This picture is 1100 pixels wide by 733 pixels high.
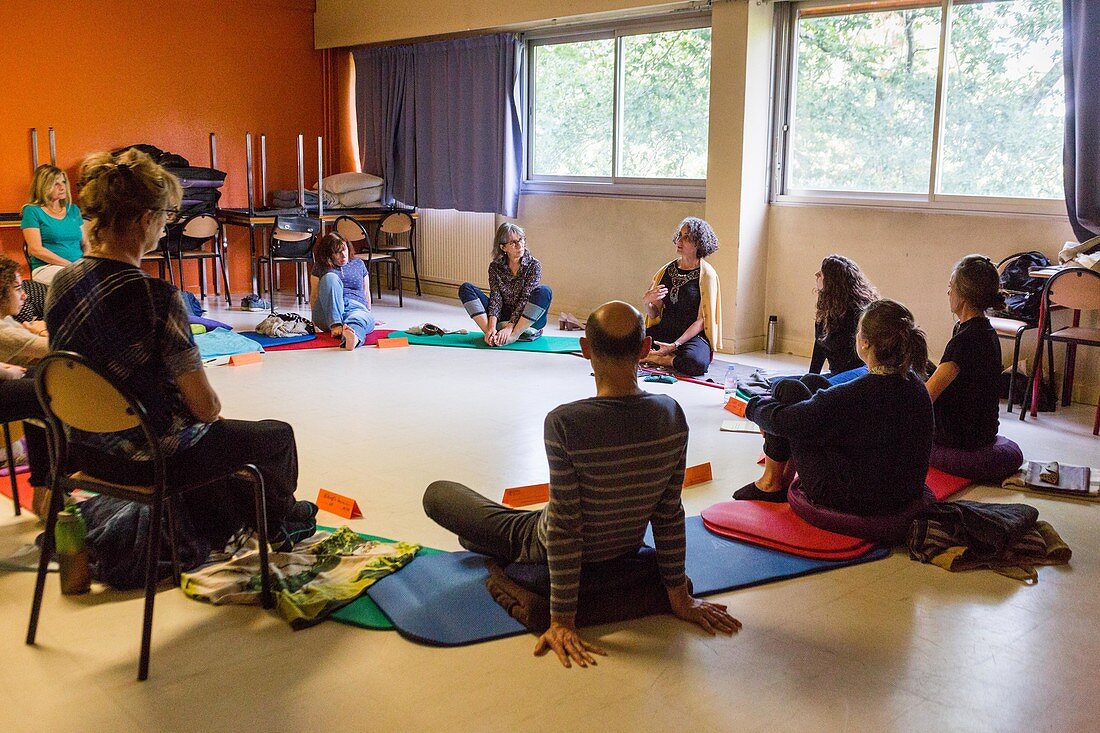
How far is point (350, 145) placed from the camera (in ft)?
33.2

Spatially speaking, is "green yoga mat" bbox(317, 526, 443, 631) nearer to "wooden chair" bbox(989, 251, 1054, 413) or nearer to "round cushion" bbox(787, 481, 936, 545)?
"round cushion" bbox(787, 481, 936, 545)

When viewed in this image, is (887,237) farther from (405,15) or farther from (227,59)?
(227,59)

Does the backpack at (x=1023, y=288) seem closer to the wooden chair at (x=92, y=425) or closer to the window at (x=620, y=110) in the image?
the window at (x=620, y=110)

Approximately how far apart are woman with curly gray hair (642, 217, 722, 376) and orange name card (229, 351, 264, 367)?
7.64 feet

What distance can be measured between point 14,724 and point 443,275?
7.39 meters

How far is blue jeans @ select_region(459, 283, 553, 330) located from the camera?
6715 mm

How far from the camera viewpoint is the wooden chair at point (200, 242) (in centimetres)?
823

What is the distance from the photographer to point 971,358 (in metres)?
3.77

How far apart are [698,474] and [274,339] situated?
3755 mm

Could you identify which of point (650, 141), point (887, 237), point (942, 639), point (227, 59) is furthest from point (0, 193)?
point (942, 639)

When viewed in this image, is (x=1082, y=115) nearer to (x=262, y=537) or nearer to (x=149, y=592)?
(x=262, y=537)

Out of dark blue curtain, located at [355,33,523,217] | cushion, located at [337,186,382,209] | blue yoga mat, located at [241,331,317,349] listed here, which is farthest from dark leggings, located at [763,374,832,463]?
cushion, located at [337,186,382,209]

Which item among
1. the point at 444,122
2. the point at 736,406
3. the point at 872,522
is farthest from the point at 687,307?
the point at 444,122

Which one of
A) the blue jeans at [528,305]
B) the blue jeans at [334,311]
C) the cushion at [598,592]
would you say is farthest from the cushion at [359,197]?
the cushion at [598,592]
